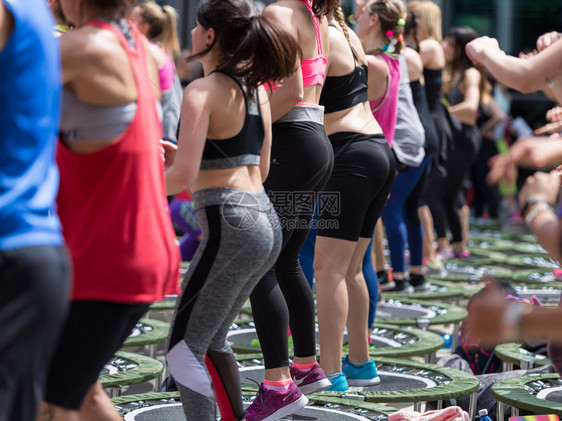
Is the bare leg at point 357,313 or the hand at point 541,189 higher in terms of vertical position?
the hand at point 541,189

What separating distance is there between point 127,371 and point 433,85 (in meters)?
4.07

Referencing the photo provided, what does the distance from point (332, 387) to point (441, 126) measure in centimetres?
402

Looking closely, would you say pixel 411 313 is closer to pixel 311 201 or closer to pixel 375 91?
pixel 375 91

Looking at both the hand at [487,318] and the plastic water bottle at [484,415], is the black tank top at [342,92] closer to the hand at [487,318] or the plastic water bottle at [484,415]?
the plastic water bottle at [484,415]

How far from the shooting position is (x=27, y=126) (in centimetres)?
197

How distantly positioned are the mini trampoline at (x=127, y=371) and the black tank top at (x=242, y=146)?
4.79 feet

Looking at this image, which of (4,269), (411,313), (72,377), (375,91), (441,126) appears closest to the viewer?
(4,269)

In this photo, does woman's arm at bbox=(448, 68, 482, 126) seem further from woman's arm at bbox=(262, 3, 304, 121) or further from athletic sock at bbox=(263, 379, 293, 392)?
athletic sock at bbox=(263, 379, 293, 392)

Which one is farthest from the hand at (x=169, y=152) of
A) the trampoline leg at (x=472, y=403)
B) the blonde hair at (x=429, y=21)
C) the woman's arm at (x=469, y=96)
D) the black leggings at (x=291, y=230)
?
the woman's arm at (x=469, y=96)

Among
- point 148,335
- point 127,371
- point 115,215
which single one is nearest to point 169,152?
point 115,215

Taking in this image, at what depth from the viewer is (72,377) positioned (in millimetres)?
2340

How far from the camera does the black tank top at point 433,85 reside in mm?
7422

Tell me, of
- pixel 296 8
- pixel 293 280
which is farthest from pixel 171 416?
pixel 296 8

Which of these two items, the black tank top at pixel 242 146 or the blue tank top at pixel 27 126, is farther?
the black tank top at pixel 242 146
